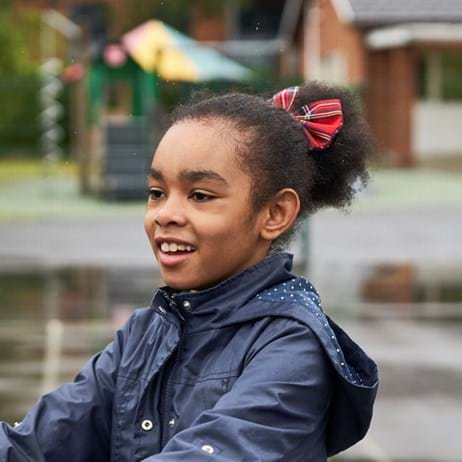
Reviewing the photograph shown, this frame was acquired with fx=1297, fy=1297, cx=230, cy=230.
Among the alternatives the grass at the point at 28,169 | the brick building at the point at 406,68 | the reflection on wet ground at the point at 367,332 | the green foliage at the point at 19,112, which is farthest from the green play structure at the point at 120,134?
the reflection on wet ground at the point at 367,332

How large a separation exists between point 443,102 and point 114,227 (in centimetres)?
1568

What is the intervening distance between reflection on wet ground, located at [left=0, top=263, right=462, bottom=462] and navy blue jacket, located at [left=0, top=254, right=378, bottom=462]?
313 cm

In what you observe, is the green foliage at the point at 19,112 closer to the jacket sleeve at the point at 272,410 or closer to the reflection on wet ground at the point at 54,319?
the reflection on wet ground at the point at 54,319

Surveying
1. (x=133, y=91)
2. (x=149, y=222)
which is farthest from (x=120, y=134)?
(x=149, y=222)

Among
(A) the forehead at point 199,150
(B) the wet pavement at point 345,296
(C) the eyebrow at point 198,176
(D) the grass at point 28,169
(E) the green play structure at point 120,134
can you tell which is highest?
(A) the forehead at point 199,150

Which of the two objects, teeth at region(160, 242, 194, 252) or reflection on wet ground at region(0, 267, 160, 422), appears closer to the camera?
teeth at region(160, 242, 194, 252)

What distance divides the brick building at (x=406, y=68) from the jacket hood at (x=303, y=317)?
81.8 feet

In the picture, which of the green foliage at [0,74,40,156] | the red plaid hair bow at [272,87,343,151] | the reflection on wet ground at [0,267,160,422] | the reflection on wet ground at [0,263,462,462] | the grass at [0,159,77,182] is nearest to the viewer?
the red plaid hair bow at [272,87,343,151]

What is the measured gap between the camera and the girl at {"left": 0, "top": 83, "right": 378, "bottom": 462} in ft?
6.77

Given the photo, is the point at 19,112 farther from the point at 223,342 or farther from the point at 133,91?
the point at 223,342

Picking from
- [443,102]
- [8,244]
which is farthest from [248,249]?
[443,102]

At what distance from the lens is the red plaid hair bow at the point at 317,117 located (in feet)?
7.93

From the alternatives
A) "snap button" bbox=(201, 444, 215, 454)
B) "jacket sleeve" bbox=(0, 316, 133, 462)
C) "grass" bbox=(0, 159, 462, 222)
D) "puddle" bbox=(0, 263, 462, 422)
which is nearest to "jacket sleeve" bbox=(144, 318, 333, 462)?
"snap button" bbox=(201, 444, 215, 454)

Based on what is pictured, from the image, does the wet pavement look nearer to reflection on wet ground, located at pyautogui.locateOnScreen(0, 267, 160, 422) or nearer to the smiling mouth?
reflection on wet ground, located at pyautogui.locateOnScreen(0, 267, 160, 422)
